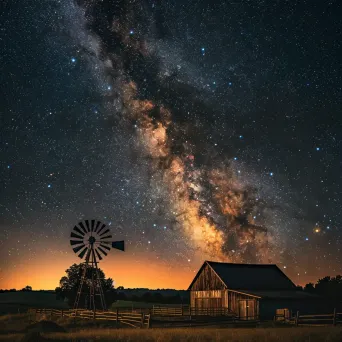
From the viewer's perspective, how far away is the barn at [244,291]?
41.9 metres

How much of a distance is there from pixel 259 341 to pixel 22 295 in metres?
113

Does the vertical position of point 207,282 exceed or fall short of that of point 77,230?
it falls short

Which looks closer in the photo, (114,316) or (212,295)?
(114,316)

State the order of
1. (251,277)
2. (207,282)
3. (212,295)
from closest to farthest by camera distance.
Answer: (212,295) < (207,282) < (251,277)

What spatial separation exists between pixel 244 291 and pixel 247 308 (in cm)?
219

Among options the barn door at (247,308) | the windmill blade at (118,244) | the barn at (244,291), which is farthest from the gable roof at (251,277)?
the windmill blade at (118,244)

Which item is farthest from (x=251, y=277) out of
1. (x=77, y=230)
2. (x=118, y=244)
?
(x=77, y=230)

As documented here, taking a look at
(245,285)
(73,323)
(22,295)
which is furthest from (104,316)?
(22,295)

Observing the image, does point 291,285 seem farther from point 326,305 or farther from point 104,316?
point 104,316

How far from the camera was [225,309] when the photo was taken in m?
43.7

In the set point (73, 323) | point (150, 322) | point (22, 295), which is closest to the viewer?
point (150, 322)

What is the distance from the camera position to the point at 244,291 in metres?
44.2

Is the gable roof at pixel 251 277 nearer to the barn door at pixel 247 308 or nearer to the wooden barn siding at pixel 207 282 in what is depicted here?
the wooden barn siding at pixel 207 282

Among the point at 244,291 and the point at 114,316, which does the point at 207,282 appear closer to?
the point at 244,291
